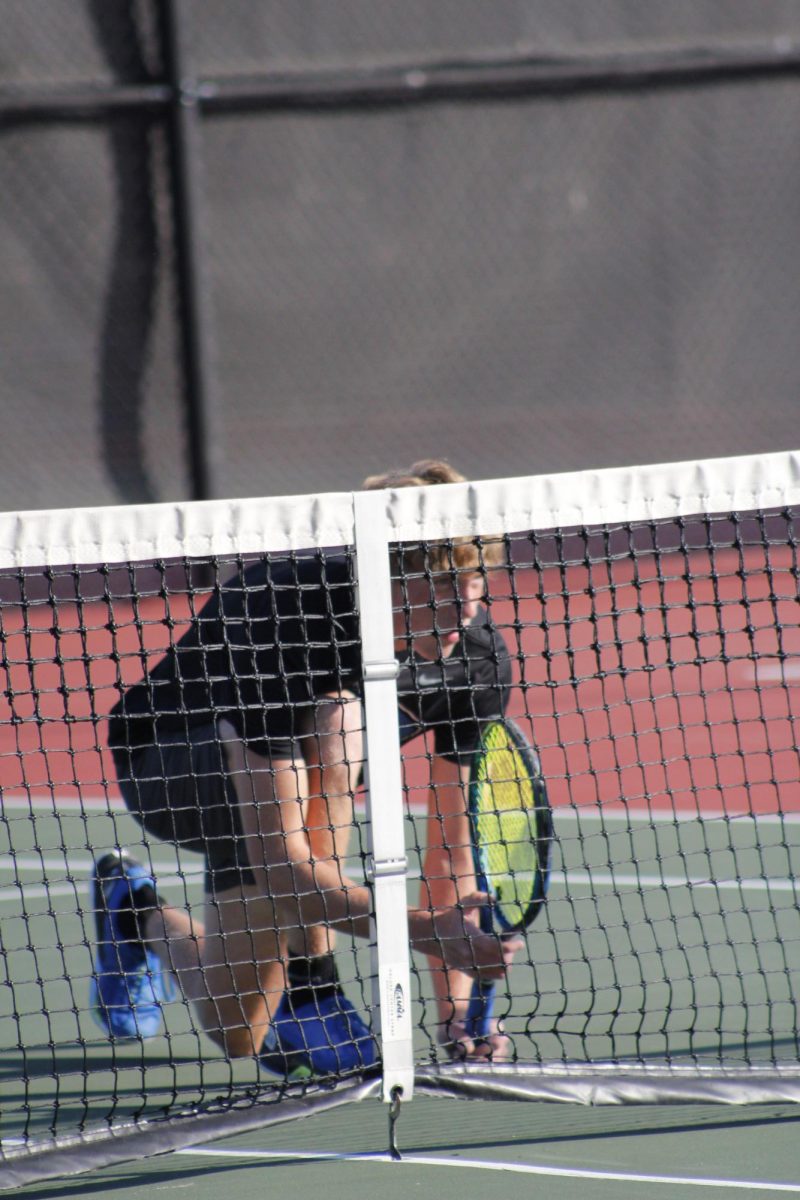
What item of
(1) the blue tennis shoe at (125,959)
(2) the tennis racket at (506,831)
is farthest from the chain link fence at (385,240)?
(2) the tennis racket at (506,831)

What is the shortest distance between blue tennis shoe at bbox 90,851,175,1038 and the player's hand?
64cm

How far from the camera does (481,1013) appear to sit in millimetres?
2863

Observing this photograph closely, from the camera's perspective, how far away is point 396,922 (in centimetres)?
250

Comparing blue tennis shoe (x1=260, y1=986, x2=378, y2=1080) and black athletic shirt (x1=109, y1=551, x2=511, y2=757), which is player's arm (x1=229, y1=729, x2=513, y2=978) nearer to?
black athletic shirt (x1=109, y1=551, x2=511, y2=757)

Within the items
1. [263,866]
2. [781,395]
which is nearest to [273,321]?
[781,395]

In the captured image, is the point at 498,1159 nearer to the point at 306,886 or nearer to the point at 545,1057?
the point at 545,1057

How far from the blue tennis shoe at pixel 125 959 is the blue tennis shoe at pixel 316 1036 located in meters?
0.27

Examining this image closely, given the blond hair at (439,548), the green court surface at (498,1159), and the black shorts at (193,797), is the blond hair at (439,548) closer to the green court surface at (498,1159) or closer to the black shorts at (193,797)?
the black shorts at (193,797)

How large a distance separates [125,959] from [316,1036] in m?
0.59

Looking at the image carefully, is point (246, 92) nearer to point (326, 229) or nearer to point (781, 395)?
point (326, 229)

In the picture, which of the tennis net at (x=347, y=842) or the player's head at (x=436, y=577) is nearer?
the tennis net at (x=347, y=842)

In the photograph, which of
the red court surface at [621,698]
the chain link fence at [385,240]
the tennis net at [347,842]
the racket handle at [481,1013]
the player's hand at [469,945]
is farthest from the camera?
the chain link fence at [385,240]

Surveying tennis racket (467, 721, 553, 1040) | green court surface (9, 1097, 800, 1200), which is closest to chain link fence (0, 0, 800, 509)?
tennis racket (467, 721, 553, 1040)

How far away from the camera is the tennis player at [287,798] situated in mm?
2760
